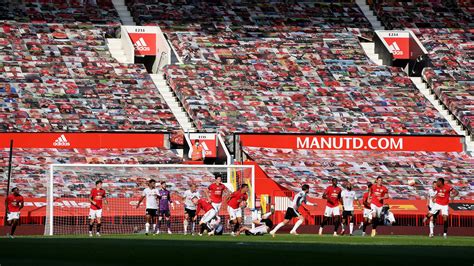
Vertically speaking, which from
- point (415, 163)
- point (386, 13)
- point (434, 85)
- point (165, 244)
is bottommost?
point (165, 244)

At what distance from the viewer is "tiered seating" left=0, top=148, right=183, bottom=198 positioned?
40750 millimetres

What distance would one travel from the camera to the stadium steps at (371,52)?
5597cm

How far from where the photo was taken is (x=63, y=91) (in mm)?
49438

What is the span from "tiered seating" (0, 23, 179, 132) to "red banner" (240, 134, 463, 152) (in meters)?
3.73

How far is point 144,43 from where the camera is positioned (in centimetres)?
5350

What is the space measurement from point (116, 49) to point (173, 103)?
4.53 metres

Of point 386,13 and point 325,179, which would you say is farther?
point 386,13

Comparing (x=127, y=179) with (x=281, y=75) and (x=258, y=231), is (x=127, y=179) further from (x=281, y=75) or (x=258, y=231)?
(x=281, y=75)

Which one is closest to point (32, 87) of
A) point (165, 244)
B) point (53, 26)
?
point (53, 26)

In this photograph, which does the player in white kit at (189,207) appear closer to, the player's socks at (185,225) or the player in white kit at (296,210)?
the player's socks at (185,225)

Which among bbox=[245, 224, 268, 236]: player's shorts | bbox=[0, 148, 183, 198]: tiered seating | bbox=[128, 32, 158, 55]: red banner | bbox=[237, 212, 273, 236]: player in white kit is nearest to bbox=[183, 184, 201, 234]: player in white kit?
bbox=[237, 212, 273, 236]: player in white kit

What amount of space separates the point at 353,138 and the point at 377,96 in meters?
3.84

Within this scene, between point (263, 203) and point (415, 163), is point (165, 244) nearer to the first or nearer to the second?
point (263, 203)

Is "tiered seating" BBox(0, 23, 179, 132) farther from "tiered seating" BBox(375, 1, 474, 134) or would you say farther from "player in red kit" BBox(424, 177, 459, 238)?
"player in red kit" BBox(424, 177, 459, 238)
